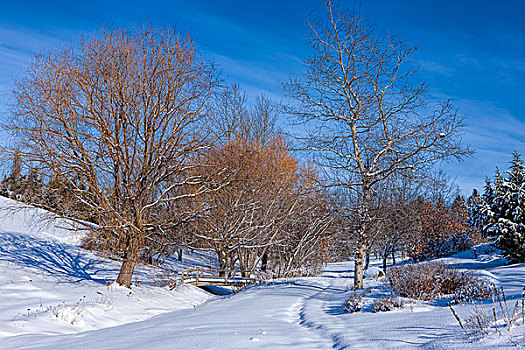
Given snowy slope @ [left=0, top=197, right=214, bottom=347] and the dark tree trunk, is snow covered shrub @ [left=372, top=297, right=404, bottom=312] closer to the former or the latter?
the dark tree trunk

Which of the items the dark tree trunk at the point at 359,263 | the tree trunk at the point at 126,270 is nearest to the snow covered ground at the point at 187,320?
the tree trunk at the point at 126,270

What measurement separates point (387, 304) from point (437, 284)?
1.55 m

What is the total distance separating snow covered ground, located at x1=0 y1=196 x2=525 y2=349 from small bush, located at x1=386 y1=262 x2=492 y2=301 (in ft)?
1.33

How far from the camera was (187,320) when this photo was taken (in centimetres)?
758

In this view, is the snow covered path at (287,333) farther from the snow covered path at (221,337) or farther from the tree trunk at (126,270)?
the tree trunk at (126,270)

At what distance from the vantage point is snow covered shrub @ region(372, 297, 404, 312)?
272 inches

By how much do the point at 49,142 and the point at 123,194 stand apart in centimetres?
296

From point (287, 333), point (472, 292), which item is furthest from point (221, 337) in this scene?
point (472, 292)

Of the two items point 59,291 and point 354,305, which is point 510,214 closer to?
point 354,305

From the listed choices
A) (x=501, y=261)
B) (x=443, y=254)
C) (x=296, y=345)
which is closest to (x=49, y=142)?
(x=296, y=345)

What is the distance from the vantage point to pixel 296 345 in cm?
469

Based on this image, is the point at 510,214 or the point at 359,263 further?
the point at 510,214

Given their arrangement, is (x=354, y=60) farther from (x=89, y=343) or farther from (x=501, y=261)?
(x=501, y=261)

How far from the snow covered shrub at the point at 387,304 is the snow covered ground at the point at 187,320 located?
0.65ft
